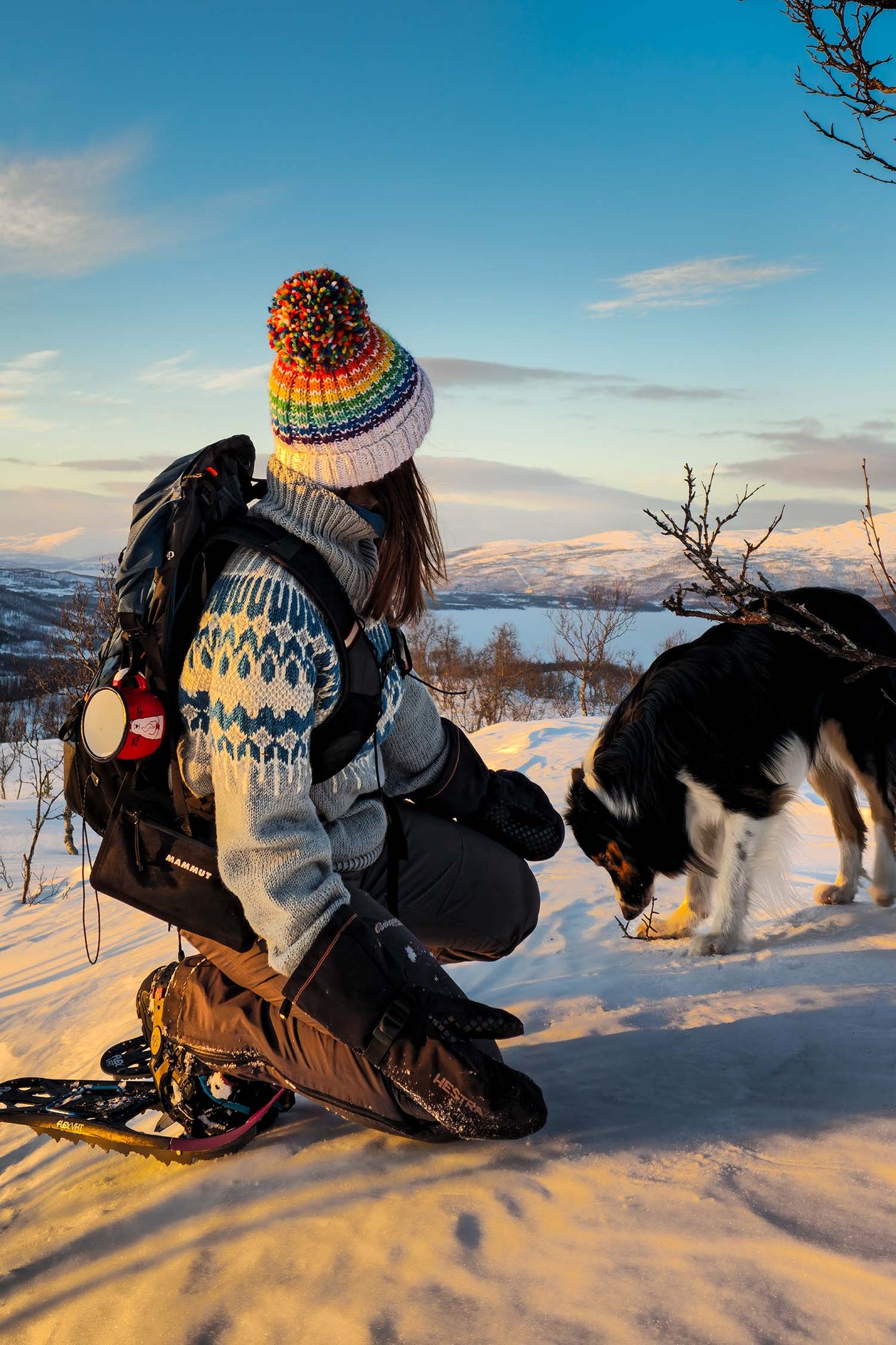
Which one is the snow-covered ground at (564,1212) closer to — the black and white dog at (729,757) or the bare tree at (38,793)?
the black and white dog at (729,757)

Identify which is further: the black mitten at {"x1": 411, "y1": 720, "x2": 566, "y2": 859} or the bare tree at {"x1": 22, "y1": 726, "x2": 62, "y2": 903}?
the bare tree at {"x1": 22, "y1": 726, "x2": 62, "y2": 903}

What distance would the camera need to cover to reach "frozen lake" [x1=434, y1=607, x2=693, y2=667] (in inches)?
3105

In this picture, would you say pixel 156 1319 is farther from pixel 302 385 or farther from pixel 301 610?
pixel 302 385

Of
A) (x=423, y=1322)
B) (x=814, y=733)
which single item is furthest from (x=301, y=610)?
(x=814, y=733)

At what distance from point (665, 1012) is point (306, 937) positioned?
139 centimetres

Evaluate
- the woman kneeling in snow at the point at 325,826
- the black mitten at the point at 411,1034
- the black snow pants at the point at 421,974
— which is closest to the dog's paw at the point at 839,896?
the black snow pants at the point at 421,974

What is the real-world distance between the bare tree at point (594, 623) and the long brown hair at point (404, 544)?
99.2 ft

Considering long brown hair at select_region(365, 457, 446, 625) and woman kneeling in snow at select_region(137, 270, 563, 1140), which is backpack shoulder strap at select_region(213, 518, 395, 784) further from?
long brown hair at select_region(365, 457, 446, 625)

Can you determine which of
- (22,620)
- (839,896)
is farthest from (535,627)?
(839,896)

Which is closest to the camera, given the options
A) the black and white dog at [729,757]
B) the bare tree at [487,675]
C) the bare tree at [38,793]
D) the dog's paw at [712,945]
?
the dog's paw at [712,945]

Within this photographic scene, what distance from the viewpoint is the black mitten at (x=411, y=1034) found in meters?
1.83

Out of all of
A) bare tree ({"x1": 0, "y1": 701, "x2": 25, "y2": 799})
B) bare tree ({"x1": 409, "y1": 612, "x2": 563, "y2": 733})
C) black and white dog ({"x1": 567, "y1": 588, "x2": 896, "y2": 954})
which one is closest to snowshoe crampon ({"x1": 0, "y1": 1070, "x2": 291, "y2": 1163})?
black and white dog ({"x1": 567, "y1": 588, "x2": 896, "y2": 954})

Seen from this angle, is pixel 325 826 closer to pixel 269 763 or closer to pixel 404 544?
pixel 269 763

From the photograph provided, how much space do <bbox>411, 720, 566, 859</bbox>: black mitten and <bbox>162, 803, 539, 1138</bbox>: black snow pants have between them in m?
0.09
